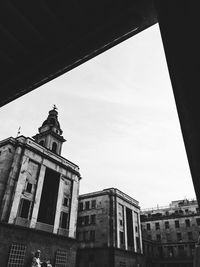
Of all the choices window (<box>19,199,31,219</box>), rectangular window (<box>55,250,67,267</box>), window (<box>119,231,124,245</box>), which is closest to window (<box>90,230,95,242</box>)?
window (<box>119,231,124,245</box>)

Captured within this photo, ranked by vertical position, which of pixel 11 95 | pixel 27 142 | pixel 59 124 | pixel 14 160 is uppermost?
pixel 59 124

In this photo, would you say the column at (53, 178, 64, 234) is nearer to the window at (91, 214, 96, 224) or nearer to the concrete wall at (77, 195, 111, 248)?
the concrete wall at (77, 195, 111, 248)

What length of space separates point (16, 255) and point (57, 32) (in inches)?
837

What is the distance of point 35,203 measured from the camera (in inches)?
896

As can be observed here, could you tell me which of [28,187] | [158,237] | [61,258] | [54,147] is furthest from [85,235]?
[158,237]

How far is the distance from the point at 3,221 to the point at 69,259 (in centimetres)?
941

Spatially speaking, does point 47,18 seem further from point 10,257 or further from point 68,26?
point 10,257

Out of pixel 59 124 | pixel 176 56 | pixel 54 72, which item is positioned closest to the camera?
pixel 176 56

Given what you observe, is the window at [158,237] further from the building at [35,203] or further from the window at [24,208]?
the window at [24,208]

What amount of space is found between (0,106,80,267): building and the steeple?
51 cm

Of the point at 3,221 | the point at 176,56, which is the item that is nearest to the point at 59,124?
the point at 3,221

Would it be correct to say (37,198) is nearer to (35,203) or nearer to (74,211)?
(35,203)

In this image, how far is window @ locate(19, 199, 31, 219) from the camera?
21.3 m

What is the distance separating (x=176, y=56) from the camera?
4.93ft
